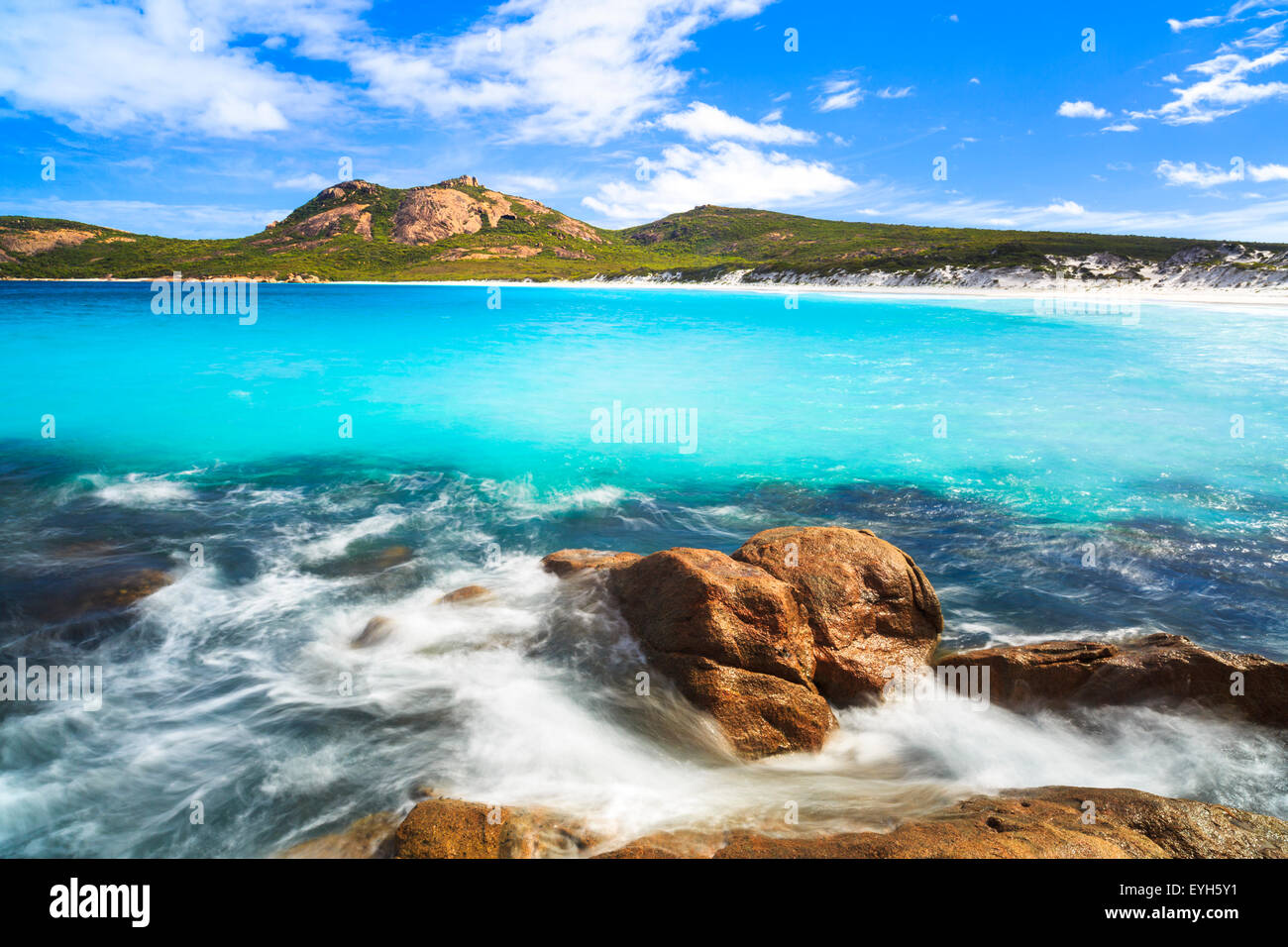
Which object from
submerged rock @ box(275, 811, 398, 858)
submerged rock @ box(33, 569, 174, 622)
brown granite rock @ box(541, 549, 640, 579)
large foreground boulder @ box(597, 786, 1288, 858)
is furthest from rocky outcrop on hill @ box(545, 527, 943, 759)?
submerged rock @ box(33, 569, 174, 622)

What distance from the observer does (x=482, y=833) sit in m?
4.20

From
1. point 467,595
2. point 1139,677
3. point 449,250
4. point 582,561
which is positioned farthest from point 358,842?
point 449,250

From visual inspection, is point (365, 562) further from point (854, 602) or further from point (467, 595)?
point (854, 602)

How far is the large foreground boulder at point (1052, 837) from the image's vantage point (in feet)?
12.1

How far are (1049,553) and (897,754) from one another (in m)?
5.90

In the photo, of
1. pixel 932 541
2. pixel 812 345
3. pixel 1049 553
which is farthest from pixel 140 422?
pixel 812 345

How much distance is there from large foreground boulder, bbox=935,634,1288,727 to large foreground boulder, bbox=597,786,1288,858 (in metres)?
1.78

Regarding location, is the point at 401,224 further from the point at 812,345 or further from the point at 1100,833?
the point at 1100,833

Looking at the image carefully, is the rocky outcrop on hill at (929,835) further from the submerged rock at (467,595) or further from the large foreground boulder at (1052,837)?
the submerged rock at (467,595)

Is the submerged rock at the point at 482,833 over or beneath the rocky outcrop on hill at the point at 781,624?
beneath

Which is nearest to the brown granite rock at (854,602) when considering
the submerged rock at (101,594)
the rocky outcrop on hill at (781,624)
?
the rocky outcrop on hill at (781,624)

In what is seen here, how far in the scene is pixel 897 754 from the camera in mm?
5609

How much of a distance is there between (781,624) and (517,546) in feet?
17.6

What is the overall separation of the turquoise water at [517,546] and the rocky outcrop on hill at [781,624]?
1.61 ft
